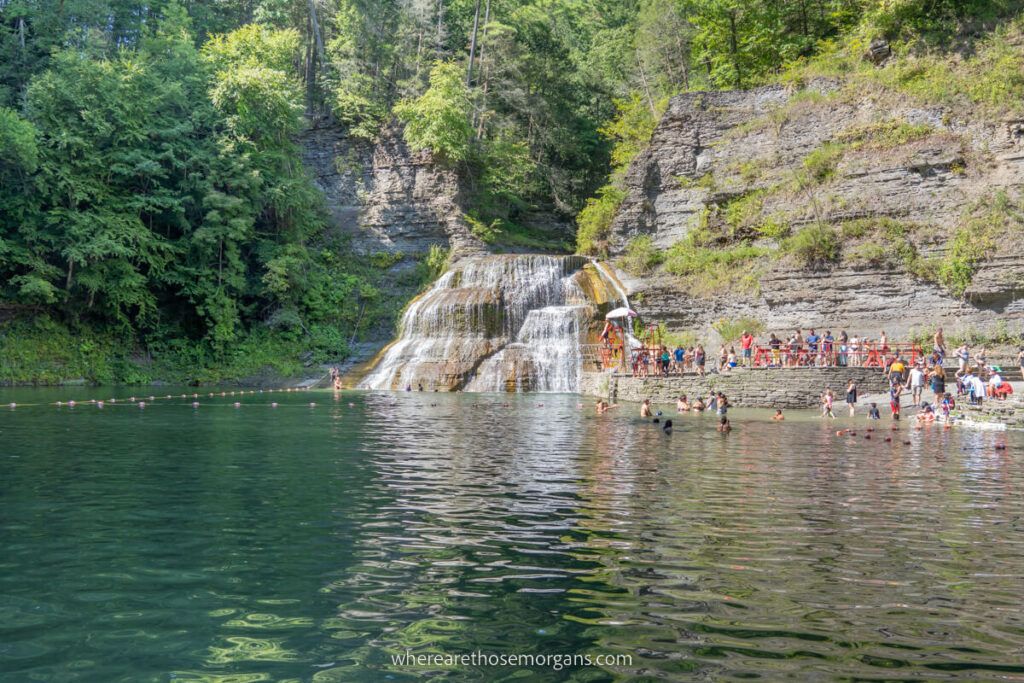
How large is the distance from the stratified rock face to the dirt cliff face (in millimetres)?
11360

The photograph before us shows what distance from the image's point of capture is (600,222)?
145ft

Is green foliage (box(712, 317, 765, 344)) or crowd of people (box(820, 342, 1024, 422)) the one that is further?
green foliage (box(712, 317, 765, 344))

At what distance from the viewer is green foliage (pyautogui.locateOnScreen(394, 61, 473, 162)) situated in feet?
157

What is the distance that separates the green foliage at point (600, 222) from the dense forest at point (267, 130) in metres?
0.22

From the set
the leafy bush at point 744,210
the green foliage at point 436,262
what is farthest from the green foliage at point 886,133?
the green foliage at point 436,262

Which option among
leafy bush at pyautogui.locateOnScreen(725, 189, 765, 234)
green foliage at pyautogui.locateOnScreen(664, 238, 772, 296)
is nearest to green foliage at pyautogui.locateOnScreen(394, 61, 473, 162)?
green foliage at pyautogui.locateOnScreen(664, 238, 772, 296)

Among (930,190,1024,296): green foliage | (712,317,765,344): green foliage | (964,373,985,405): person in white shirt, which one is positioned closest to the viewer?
(964,373,985,405): person in white shirt

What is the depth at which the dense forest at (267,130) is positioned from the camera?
37344mm

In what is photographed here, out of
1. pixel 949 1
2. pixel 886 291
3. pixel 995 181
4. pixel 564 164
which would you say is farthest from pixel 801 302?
pixel 564 164

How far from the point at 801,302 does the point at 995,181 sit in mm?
8779

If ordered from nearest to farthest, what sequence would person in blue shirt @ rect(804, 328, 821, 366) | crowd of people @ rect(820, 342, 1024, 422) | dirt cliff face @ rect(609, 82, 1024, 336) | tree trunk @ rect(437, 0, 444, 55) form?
1. crowd of people @ rect(820, 342, 1024, 422)
2. person in blue shirt @ rect(804, 328, 821, 366)
3. dirt cliff face @ rect(609, 82, 1024, 336)
4. tree trunk @ rect(437, 0, 444, 55)

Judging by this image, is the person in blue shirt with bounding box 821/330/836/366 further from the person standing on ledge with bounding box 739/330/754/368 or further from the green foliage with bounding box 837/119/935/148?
the green foliage with bounding box 837/119/935/148

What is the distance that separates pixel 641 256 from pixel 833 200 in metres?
9.24

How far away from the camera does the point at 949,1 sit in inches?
1506
